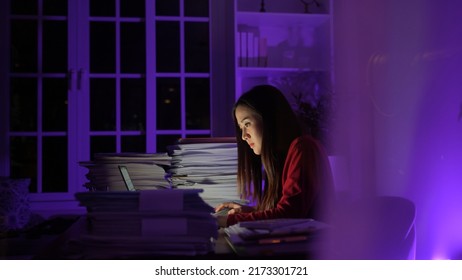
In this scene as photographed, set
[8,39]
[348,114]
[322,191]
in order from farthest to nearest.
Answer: [8,39] → [348,114] → [322,191]

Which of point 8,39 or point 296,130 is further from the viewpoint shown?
point 8,39

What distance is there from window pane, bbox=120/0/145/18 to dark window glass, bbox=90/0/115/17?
0.21ft

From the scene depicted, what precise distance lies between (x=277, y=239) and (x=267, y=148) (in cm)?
58

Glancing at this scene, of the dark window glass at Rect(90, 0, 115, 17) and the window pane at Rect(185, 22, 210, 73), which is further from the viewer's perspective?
the window pane at Rect(185, 22, 210, 73)

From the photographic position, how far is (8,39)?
2.77 metres

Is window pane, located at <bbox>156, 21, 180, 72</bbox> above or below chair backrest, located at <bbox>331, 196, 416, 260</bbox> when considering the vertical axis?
above

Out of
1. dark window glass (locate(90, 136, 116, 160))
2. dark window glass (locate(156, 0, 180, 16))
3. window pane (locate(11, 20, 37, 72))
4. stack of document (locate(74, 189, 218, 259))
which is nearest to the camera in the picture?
stack of document (locate(74, 189, 218, 259))

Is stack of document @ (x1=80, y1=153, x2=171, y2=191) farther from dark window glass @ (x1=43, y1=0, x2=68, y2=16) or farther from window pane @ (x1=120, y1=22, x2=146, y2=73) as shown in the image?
dark window glass @ (x1=43, y1=0, x2=68, y2=16)

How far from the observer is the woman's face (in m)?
1.31

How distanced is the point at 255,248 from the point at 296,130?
0.65 metres

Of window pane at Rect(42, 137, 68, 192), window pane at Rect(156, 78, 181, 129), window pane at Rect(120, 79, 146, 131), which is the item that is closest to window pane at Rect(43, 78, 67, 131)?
window pane at Rect(42, 137, 68, 192)
